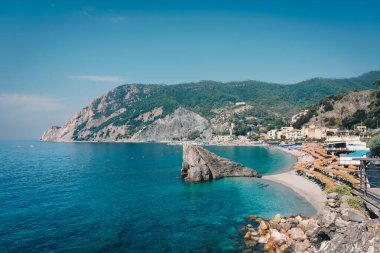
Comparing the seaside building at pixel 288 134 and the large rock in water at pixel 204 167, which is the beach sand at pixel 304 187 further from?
the seaside building at pixel 288 134

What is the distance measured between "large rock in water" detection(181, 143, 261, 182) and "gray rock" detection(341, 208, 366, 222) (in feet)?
117

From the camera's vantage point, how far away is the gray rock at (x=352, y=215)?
1970cm

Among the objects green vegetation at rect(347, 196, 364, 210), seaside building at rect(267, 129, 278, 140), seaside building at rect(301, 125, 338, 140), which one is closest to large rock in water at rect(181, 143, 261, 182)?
green vegetation at rect(347, 196, 364, 210)

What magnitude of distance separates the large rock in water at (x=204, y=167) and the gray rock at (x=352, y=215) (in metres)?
35.7

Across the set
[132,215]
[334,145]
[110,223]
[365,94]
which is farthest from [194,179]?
[365,94]

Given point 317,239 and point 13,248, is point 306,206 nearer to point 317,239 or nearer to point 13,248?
point 317,239

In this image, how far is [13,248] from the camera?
2511 cm

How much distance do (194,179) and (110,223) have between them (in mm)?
25619

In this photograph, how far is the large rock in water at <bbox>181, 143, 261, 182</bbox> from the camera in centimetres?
5609

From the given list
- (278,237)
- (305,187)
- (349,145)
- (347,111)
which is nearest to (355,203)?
(278,237)

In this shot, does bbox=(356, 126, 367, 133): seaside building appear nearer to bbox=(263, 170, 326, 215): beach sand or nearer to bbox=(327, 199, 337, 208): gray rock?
bbox=(263, 170, 326, 215): beach sand

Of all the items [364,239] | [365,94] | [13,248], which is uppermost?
[365,94]

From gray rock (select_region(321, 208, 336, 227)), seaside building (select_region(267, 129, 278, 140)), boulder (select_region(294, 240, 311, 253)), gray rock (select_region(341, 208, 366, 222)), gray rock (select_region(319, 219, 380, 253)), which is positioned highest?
seaside building (select_region(267, 129, 278, 140))

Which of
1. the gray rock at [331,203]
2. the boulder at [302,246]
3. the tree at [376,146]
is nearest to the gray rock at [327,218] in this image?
the gray rock at [331,203]
